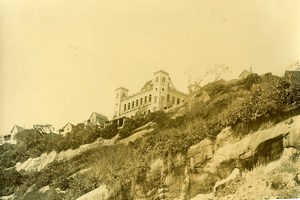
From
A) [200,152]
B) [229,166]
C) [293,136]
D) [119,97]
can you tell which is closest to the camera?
[293,136]

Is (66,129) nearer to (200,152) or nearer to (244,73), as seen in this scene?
(200,152)

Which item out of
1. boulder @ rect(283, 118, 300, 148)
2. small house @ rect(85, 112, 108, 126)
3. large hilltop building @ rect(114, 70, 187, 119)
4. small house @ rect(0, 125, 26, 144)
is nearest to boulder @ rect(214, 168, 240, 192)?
boulder @ rect(283, 118, 300, 148)

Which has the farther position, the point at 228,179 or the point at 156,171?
the point at 156,171

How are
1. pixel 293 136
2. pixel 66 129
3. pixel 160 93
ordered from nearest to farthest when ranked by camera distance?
pixel 293 136 < pixel 160 93 < pixel 66 129

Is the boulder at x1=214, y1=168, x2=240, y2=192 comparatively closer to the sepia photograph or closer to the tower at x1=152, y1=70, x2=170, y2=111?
the sepia photograph

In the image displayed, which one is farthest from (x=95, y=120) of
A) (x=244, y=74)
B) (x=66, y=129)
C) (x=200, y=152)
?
(x=244, y=74)

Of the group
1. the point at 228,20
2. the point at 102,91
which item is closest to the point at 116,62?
the point at 102,91

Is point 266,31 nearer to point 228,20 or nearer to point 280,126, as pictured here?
point 228,20
